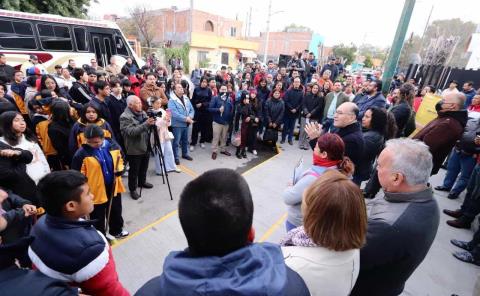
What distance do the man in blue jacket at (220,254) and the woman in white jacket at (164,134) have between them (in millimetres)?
3449

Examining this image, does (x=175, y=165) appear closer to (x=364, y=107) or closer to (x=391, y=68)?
(x=364, y=107)

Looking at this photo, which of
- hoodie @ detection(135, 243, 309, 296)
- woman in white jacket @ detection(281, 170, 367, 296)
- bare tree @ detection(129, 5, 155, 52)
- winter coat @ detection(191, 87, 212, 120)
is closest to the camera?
hoodie @ detection(135, 243, 309, 296)

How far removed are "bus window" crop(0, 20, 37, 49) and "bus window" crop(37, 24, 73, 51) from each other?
12.5 inches

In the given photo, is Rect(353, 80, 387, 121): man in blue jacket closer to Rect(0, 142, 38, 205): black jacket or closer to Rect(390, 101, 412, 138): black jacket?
Rect(390, 101, 412, 138): black jacket

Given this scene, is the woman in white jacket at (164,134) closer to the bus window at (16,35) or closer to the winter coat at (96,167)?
the winter coat at (96,167)

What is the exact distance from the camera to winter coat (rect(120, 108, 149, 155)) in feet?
12.7

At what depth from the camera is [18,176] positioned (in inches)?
97.3

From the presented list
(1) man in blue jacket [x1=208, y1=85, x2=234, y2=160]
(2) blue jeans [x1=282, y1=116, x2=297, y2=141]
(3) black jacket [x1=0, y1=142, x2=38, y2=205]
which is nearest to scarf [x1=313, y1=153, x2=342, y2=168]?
(3) black jacket [x1=0, y1=142, x2=38, y2=205]

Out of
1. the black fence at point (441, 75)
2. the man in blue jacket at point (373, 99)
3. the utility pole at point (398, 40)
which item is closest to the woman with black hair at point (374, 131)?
the man in blue jacket at point (373, 99)

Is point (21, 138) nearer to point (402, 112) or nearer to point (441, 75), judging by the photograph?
point (402, 112)

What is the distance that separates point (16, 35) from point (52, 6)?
7.42 metres

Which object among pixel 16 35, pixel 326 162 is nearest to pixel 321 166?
pixel 326 162

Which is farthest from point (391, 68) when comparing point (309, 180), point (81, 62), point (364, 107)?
point (81, 62)

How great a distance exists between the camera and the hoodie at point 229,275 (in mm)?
765
